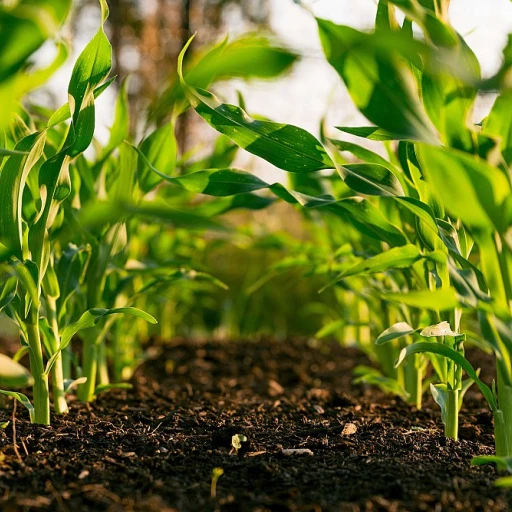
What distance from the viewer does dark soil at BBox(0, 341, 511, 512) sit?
108cm

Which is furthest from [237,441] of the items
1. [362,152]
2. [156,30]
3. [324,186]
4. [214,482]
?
[156,30]

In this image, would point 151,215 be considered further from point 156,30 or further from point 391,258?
point 156,30

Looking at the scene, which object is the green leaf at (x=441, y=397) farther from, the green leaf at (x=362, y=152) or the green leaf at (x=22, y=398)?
the green leaf at (x=22, y=398)

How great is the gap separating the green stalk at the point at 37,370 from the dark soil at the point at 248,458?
0.04 m

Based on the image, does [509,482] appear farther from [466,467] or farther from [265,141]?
[265,141]

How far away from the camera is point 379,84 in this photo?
1.11 m

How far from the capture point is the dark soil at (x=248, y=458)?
42.5 inches

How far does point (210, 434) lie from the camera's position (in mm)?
1499

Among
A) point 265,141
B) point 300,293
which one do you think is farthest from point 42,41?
point 300,293

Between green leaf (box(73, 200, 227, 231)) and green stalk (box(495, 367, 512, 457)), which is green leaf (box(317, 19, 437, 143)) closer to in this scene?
green leaf (box(73, 200, 227, 231))

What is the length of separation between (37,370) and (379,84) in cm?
107

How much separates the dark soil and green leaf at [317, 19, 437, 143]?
67 cm

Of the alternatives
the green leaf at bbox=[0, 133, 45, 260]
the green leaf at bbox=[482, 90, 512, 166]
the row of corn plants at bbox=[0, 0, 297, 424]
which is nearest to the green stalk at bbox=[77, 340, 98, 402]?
the row of corn plants at bbox=[0, 0, 297, 424]

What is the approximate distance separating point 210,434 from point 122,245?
81 cm
